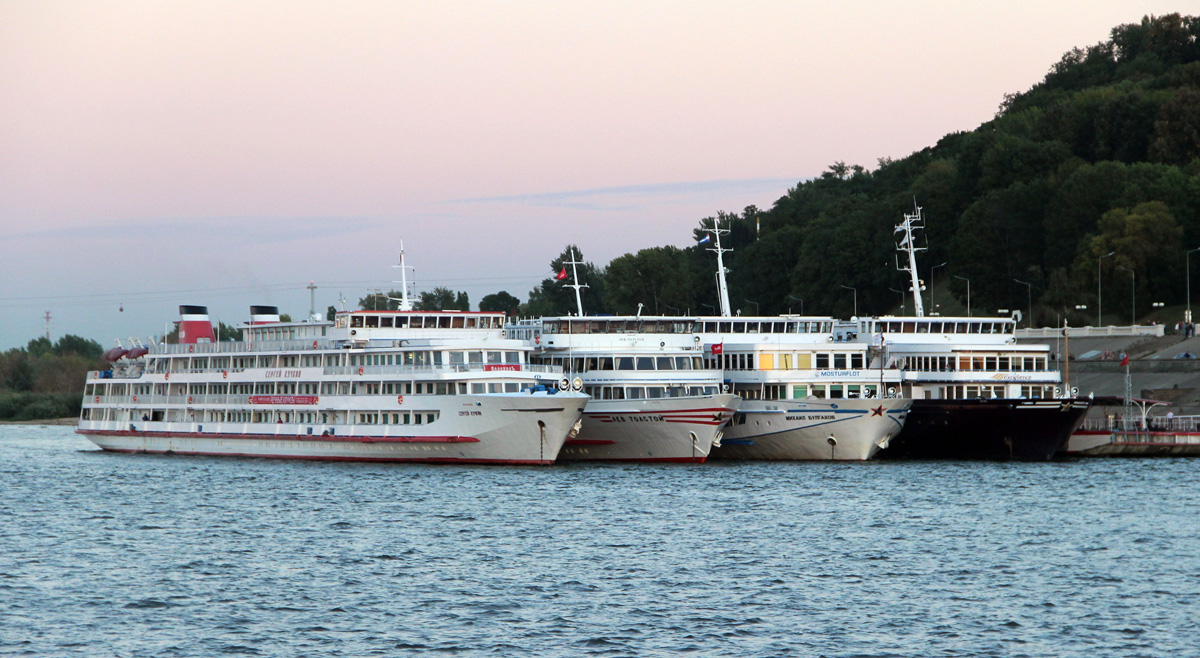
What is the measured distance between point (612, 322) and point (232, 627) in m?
42.8

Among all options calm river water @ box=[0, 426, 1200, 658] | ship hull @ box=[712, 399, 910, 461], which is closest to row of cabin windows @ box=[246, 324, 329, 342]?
calm river water @ box=[0, 426, 1200, 658]

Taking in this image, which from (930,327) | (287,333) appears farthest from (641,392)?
(287,333)

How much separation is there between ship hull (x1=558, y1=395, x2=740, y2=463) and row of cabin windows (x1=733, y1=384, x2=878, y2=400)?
430 centimetres

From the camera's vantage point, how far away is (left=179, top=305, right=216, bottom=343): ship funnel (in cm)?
8750

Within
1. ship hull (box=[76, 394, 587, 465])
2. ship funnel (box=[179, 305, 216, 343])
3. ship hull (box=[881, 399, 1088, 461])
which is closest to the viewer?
ship hull (box=[76, 394, 587, 465])

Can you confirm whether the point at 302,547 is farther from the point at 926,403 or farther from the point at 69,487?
the point at 926,403

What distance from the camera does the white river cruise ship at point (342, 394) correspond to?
6731 cm

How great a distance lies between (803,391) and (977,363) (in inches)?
398

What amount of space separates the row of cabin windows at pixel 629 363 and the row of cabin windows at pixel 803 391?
12.0ft

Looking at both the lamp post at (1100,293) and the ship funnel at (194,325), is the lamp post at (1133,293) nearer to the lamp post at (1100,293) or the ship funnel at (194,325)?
the lamp post at (1100,293)

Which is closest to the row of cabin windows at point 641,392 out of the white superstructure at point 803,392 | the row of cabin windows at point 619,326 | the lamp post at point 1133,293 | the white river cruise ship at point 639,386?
the white river cruise ship at point 639,386

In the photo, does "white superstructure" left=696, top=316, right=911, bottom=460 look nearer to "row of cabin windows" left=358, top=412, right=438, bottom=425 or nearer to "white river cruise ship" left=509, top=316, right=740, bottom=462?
"white river cruise ship" left=509, top=316, right=740, bottom=462

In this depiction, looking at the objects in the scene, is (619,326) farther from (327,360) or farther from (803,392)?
(327,360)

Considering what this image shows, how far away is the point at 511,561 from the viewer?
42.6 m
